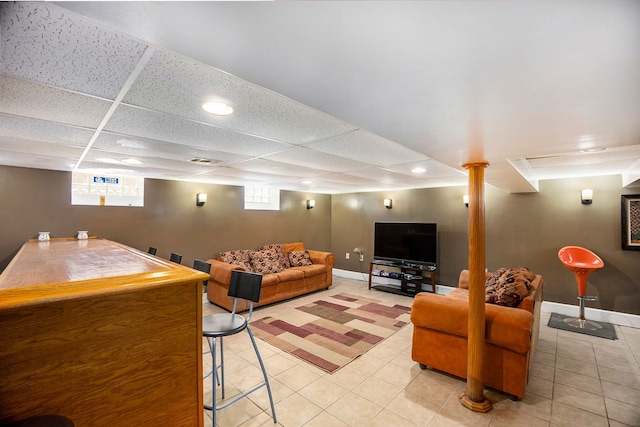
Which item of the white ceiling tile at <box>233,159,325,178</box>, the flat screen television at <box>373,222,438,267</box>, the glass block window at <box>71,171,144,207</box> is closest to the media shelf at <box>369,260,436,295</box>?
the flat screen television at <box>373,222,438,267</box>

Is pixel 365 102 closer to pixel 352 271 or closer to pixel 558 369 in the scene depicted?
pixel 558 369

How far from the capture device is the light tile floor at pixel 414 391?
216cm

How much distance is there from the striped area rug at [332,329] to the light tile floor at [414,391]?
15 cm

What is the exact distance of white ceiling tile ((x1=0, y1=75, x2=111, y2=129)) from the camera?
138cm

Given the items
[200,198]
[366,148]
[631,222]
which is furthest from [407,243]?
[200,198]

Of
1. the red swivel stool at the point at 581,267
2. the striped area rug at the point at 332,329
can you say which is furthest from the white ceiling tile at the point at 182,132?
the red swivel stool at the point at 581,267

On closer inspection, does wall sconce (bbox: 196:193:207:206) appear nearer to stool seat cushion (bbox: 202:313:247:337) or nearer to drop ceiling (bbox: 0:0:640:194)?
drop ceiling (bbox: 0:0:640:194)

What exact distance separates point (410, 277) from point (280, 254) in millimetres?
2656

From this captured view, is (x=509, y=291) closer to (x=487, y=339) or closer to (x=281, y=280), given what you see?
(x=487, y=339)

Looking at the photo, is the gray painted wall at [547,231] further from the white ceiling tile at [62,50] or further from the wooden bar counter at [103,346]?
the white ceiling tile at [62,50]

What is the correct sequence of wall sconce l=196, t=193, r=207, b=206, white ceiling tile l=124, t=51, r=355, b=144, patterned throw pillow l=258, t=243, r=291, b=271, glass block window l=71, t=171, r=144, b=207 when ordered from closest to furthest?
white ceiling tile l=124, t=51, r=355, b=144 → glass block window l=71, t=171, r=144, b=207 → wall sconce l=196, t=193, r=207, b=206 → patterned throw pillow l=258, t=243, r=291, b=271

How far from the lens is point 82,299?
117 cm

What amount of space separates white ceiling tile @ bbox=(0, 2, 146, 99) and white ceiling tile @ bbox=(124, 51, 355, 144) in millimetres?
105

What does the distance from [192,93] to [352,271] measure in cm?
611
